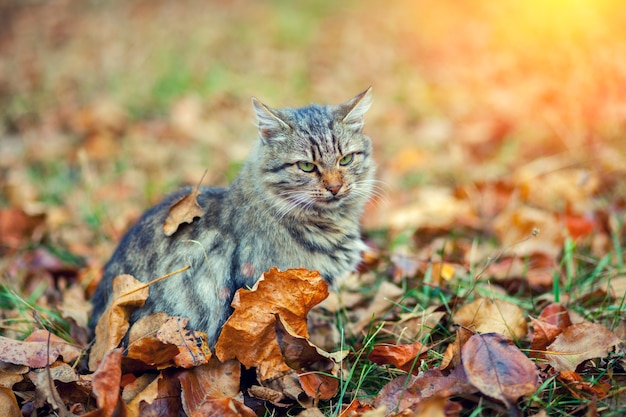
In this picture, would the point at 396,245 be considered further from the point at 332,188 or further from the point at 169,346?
the point at 169,346

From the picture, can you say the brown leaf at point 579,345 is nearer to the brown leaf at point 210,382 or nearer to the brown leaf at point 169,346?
the brown leaf at point 210,382

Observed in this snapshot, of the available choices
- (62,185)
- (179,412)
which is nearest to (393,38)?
(62,185)

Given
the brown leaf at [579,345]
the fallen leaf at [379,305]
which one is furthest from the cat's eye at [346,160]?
the brown leaf at [579,345]

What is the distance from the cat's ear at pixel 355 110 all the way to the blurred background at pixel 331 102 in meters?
1.30

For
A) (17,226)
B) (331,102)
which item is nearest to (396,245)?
(17,226)

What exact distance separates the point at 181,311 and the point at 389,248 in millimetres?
1761

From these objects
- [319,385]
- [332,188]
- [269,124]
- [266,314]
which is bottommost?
[319,385]

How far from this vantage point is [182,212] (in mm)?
2965

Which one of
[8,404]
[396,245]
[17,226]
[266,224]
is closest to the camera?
[8,404]

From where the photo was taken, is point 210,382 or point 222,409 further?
point 210,382

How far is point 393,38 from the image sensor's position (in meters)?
10.6

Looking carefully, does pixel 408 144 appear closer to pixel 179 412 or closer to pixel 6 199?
pixel 6 199

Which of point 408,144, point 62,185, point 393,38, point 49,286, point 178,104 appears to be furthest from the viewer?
point 393,38

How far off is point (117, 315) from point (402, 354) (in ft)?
4.57
